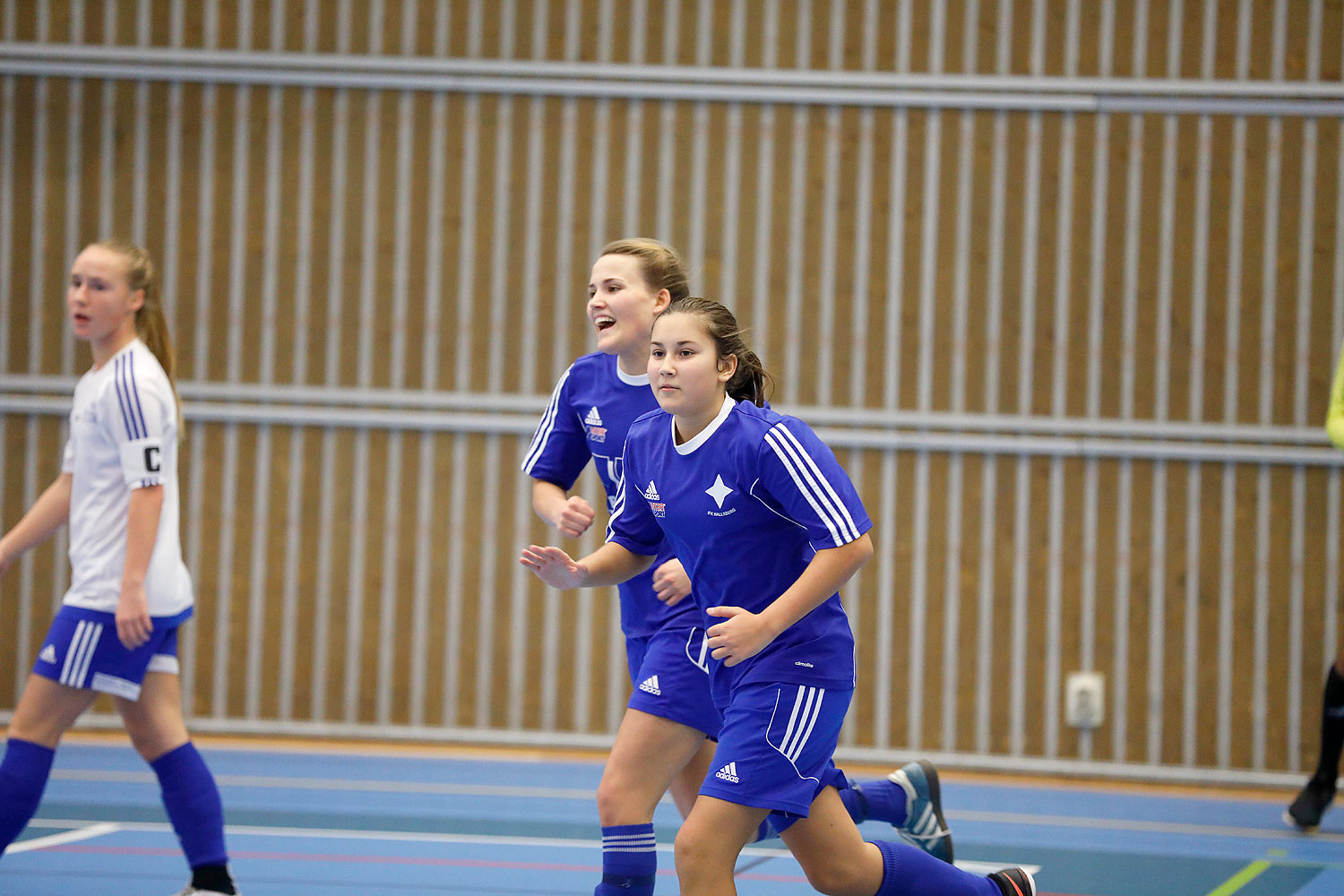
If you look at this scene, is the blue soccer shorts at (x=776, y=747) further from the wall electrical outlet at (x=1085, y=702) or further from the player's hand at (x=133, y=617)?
the wall electrical outlet at (x=1085, y=702)

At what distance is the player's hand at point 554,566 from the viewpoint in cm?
302

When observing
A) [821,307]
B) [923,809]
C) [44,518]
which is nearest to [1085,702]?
[821,307]

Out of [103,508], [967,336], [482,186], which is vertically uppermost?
[482,186]

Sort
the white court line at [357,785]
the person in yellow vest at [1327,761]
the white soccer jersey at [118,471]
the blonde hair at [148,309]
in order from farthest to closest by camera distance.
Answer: the white court line at [357,785], the person in yellow vest at [1327,761], the blonde hair at [148,309], the white soccer jersey at [118,471]

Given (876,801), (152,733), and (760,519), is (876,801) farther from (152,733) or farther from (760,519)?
(152,733)

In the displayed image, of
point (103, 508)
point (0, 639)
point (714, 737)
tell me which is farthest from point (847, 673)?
point (0, 639)

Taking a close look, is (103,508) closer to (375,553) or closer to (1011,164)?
(375,553)

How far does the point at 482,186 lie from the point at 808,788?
5.13 meters

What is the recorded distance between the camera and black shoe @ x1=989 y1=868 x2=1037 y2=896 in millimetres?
3234

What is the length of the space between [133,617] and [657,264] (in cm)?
165

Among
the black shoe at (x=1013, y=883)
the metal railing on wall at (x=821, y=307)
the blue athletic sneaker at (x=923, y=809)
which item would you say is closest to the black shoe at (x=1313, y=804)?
the metal railing on wall at (x=821, y=307)

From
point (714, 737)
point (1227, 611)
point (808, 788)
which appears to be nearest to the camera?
point (808, 788)

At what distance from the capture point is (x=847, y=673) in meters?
2.92

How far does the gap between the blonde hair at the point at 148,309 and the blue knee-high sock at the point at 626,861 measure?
1748mm
